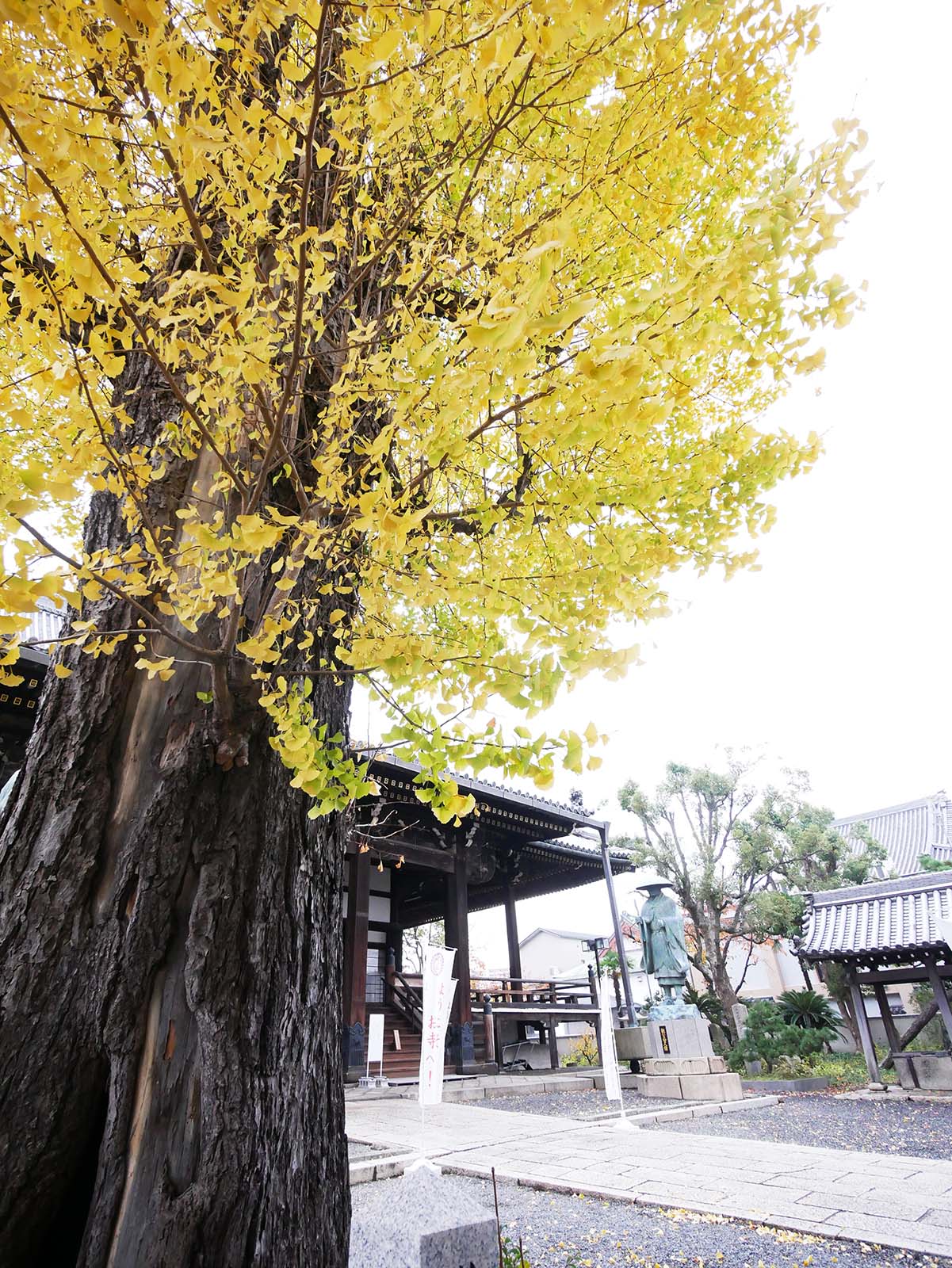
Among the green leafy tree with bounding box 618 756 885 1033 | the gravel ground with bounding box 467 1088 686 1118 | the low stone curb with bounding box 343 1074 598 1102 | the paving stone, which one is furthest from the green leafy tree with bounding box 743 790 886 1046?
the paving stone

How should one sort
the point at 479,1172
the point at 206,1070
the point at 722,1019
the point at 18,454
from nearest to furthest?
1. the point at 206,1070
2. the point at 18,454
3. the point at 479,1172
4. the point at 722,1019

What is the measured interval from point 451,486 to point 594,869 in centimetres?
1479

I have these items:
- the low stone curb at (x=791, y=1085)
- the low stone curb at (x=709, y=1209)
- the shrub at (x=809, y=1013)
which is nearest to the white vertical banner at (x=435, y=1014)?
the low stone curb at (x=709, y=1209)

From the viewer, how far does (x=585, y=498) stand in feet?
7.59

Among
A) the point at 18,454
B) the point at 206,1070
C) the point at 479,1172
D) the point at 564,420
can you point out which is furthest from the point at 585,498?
the point at 479,1172

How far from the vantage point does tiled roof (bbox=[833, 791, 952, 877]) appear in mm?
27609

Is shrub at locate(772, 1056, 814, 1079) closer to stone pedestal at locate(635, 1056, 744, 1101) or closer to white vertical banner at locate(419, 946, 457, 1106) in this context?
stone pedestal at locate(635, 1056, 744, 1101)

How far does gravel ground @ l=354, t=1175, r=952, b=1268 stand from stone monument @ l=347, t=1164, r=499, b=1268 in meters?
0.53

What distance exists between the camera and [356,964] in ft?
37.1

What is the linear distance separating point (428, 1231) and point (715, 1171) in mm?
4030

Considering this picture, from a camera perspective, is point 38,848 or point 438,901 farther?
point 438,901

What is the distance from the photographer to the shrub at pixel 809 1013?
15.5 meters

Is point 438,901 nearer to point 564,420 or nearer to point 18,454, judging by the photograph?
point 18,454

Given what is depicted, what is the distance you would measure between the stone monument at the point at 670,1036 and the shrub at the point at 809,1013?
457 cm
